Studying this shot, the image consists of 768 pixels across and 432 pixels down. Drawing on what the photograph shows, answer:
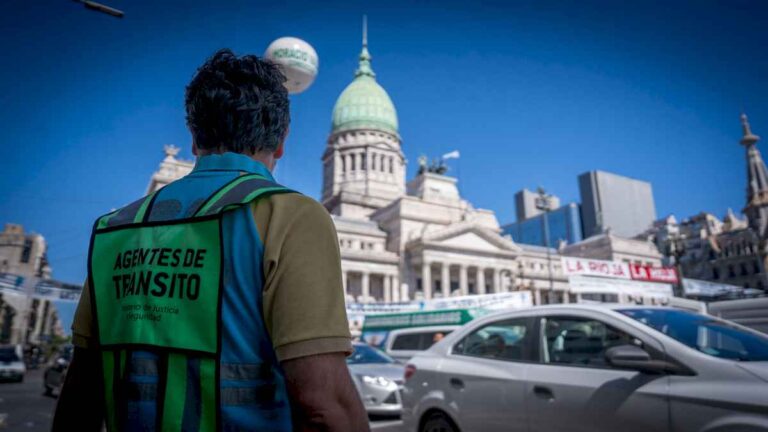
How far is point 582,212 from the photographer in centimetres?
11175

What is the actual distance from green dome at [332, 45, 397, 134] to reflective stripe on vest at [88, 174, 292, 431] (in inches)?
2503

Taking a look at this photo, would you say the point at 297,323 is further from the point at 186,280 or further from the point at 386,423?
the point at 386,423

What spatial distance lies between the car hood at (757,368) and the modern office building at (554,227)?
111m

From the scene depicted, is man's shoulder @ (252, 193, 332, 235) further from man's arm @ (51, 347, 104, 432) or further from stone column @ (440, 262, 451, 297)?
stone column @ (440, 262, 451, 297)

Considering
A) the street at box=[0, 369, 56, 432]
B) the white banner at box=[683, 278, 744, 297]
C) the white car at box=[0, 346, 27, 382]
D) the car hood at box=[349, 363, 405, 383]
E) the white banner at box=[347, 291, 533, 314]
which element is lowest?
the street at box=[0, 369, 56, 432]

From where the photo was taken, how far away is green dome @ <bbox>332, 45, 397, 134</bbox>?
6475cm

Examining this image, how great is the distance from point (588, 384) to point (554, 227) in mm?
119146

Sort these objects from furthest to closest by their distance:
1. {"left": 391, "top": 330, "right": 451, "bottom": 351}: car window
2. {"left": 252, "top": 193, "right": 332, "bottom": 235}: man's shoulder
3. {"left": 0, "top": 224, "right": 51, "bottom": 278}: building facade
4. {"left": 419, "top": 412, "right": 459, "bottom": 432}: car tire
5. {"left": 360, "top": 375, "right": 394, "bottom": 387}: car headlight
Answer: {"left": 0, "top": 224, "right": 51, "bottom": 278}: building facade
{"left": 391, "top": 330, "right": 451, "bottom": 351}: car window
{"left": 360, "top": 375, "right": 394, "bottom": 387}: car headlight
{"left": 419, "top": 412, "right": 459, "bottom": 432}: car tire
{"left": 252, "top": 193, "right": 332, "bottom": 235}: man's shoulder

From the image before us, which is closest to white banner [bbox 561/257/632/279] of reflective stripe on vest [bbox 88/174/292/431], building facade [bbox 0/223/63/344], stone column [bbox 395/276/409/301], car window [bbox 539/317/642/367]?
car window [bbox 539/317/642/367]

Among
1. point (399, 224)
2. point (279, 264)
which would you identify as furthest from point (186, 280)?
point (399, 224)

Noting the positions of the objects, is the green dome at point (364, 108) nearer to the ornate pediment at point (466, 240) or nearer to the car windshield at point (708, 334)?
the ornate pediment at point (466, 240)

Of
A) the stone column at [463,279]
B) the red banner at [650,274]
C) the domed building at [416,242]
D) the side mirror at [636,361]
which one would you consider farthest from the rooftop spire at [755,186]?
the side mirror at [636,361]

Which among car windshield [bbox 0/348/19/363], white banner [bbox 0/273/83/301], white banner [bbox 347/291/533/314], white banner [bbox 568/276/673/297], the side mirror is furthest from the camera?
white banner [bbox 347/291/533/314]

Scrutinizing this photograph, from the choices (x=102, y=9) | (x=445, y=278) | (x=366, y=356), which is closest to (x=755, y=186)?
(x=445, y=278)
